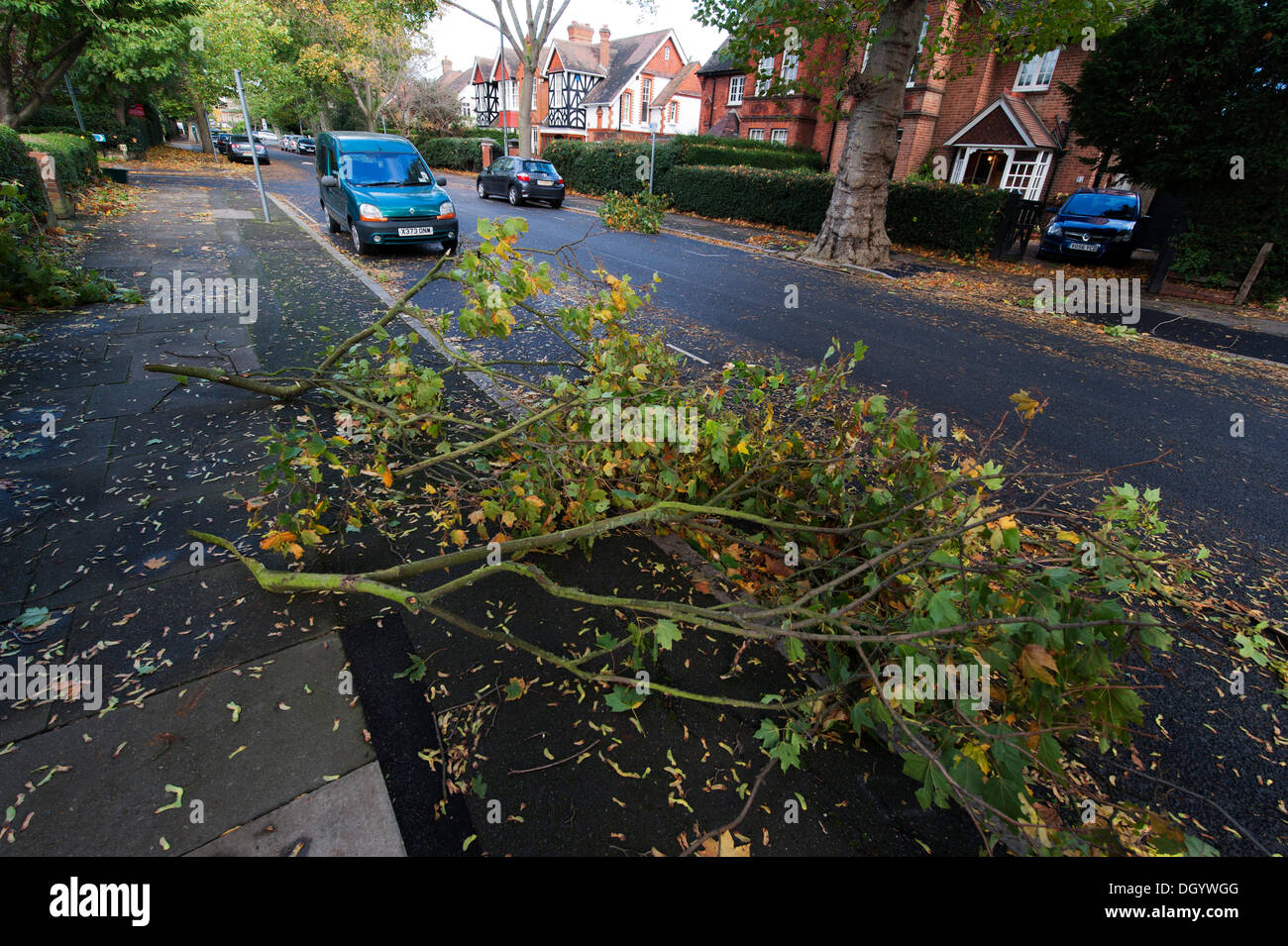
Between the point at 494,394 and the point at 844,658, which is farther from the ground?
the point at 494,394

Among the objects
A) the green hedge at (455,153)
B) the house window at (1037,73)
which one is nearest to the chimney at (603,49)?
the green hedge at (455,153)

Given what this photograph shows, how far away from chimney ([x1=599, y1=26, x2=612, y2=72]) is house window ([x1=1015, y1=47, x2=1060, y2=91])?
39835 millimetres

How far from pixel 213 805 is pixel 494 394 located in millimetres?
3673

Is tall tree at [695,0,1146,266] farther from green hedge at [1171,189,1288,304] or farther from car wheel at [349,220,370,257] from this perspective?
car wheel at [349,220,370,257]

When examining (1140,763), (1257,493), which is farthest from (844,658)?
(1257,493)

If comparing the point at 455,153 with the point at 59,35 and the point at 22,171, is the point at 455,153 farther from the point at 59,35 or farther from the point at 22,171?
the point at 22,171

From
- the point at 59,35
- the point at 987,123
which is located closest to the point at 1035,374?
the point at 987,123

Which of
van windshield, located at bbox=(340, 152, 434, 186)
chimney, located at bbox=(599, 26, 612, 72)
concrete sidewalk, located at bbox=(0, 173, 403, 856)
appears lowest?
concrete sidewalk, located at bbox=(0, 173, 403, 856)

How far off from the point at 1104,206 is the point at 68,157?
25.2 metres

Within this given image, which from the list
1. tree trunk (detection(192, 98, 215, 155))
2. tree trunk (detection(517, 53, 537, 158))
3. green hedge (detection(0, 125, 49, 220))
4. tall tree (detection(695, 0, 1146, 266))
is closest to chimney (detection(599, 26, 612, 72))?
tree trunk (detection(517, 53, 537, 158))

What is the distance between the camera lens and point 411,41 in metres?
42.4

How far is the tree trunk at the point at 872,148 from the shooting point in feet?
39.7

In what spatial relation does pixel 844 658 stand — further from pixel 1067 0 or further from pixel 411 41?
pixel 411 41

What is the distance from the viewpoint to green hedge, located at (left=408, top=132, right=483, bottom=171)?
40.0 metres
